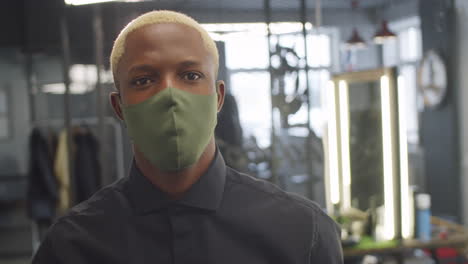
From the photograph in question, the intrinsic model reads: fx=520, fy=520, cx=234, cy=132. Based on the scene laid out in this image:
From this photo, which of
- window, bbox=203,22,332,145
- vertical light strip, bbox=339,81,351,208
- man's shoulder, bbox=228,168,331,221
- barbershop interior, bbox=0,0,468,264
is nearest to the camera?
man's shoulder, bbox=228,168,331,221

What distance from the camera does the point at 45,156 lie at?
4.45 metres

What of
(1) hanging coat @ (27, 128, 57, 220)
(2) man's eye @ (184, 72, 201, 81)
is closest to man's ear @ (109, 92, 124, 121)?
(2) man's eye @ (184, 72, 201, 81)

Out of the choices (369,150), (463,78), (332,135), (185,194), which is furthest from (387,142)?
(463,78)

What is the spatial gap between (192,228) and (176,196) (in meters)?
0.05

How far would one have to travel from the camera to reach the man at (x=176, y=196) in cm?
74

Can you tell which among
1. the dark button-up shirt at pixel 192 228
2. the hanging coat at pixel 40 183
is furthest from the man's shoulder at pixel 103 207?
the hanging coat at pixel 40 183

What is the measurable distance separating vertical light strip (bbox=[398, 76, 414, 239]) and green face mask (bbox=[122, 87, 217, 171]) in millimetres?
1975

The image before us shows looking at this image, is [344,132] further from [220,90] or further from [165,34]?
[165,34]

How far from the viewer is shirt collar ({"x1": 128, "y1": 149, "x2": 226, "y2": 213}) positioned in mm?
794

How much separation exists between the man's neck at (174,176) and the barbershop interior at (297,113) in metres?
0.07

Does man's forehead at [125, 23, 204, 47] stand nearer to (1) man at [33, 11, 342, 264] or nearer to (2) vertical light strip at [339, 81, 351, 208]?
(1) man at [33, 11, 342, 264]

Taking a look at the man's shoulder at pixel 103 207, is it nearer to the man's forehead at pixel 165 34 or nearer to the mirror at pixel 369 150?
the man's forehead at pixel 165 34

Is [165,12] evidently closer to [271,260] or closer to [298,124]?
[271,260]

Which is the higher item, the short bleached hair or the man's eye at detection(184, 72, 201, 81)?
the short bleached hair
